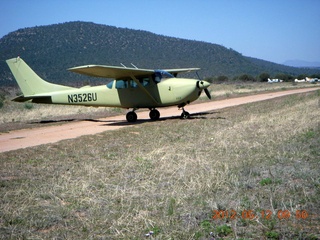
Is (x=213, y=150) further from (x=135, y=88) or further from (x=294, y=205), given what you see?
(x=135, y=88)

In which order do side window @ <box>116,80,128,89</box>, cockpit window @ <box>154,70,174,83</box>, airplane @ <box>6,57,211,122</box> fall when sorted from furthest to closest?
1. side window @ <box>116,80,128,89</box>
2. cockpit window @ <box>154,70,174,83</box>
3. airplane @ <box>6,57,211,122</box>

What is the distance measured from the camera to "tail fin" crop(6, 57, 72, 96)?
18.3 metres

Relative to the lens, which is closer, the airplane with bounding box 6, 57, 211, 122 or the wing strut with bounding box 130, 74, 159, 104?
the airplane with bounding box 6, 57, 211, 122

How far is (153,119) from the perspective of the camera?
55.1 feet

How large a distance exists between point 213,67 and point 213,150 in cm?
9492

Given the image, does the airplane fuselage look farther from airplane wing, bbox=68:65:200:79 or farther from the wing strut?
airplane wing, bbox=68:65:200:79

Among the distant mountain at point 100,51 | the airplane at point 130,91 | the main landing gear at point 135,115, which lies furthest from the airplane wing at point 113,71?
the distant mountain at point 100,51

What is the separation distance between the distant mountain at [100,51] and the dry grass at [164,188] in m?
68.9

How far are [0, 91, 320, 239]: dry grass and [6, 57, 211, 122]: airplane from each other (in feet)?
19.3

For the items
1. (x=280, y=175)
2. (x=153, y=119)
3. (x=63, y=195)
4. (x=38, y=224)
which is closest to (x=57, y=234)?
(x=38, y=224)
